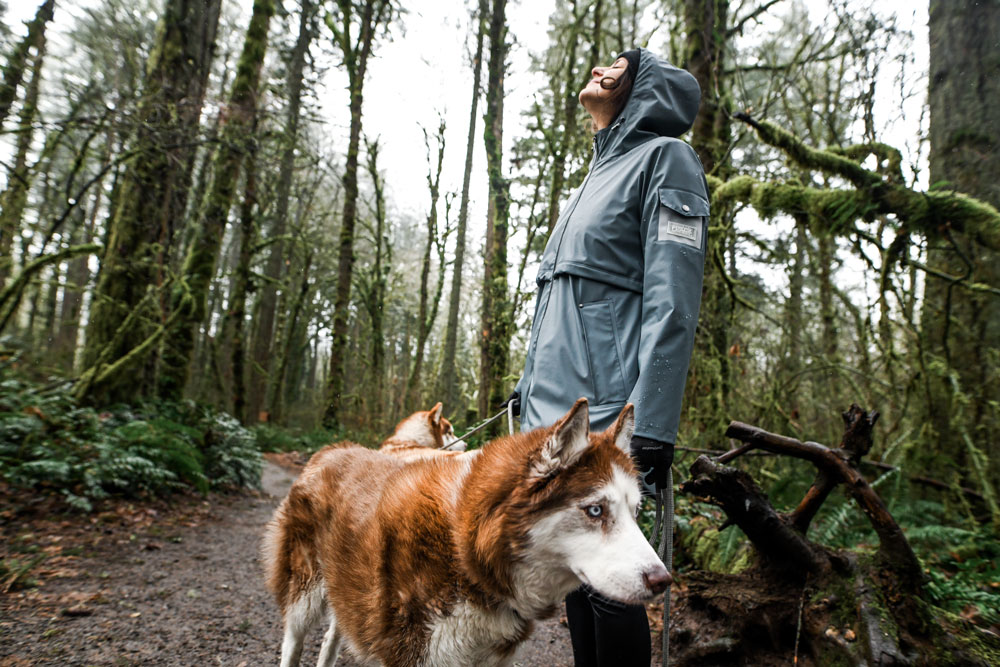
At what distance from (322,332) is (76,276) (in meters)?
8.46

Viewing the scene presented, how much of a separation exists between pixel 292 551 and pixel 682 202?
2.63 meters

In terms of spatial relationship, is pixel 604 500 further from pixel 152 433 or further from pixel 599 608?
pixel 152 433

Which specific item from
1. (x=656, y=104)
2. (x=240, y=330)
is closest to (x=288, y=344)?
(x=240, y=330)

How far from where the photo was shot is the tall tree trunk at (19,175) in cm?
449

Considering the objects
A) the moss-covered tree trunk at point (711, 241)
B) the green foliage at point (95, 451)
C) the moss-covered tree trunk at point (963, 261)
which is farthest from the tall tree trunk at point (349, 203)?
the moss-covered tree trunk at point (963, 261)

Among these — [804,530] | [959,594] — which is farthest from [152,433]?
[959,594]

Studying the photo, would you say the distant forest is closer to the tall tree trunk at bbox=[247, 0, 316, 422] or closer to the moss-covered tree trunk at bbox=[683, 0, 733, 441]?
the moss-covered tree trunk at bbox=[683, 0, 733, 441]

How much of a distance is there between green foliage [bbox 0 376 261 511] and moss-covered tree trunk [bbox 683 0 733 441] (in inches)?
250

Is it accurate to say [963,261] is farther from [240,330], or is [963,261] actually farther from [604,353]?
[240,330]

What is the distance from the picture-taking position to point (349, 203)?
13.0 meters

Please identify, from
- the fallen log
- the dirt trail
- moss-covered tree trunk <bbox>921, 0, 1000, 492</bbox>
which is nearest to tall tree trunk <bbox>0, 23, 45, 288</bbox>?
the dirt trail

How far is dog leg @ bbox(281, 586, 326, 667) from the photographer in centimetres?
260

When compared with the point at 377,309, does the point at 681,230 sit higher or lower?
lower

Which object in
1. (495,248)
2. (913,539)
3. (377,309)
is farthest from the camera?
(377,309)
